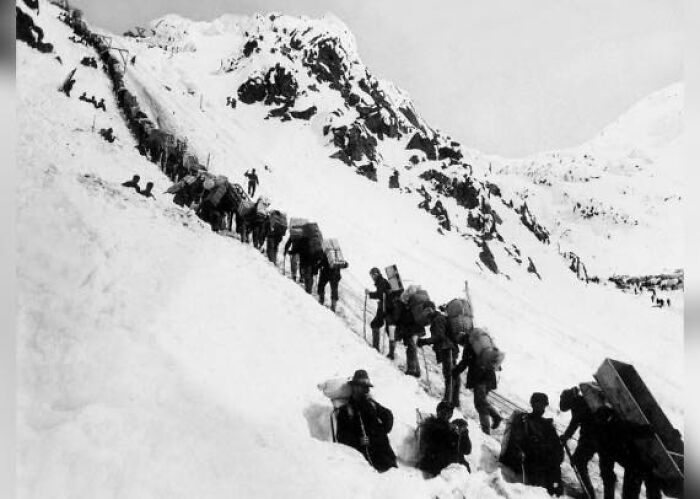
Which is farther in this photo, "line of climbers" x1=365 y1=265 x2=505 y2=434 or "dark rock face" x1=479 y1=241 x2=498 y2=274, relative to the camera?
"dark rock face" x1=479 y1=241 x2=498 y2=274

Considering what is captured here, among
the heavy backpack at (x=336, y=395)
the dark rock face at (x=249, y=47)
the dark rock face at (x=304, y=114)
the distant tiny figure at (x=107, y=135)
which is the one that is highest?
the dark rock face at (x=249, y=47)

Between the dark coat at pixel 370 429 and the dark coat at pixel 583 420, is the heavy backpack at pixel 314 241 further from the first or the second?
the dark coat at pixel 583 420

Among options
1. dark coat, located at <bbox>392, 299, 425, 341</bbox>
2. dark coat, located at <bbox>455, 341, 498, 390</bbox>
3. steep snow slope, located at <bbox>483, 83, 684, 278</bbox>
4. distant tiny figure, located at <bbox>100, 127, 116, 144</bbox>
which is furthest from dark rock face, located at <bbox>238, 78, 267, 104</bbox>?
dark coat, located at <bbox>455, 341, 498, 390</bbox>

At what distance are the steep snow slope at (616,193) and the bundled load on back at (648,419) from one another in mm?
43515

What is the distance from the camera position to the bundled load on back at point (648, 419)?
485 centimetres

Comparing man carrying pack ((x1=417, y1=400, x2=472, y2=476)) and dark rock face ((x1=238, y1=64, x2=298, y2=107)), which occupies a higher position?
dark rock face ((x1=238, y1=64, x2=298, y2=107))

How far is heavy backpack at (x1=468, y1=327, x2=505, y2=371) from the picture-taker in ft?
21.9

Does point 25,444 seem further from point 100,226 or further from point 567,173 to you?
point 567,173

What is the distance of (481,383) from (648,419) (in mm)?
1993

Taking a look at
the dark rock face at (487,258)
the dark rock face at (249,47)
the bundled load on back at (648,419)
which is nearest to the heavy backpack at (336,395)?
the bundled load on back at (648,419)

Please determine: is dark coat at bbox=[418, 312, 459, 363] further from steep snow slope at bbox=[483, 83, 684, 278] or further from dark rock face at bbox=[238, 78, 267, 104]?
dark rock face at bbox=[238, 78, 267, 104]

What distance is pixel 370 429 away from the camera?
17.5ft

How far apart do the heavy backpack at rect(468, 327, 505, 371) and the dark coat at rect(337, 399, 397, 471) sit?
1.75m

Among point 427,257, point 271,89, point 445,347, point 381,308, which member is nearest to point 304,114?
point 271,89
